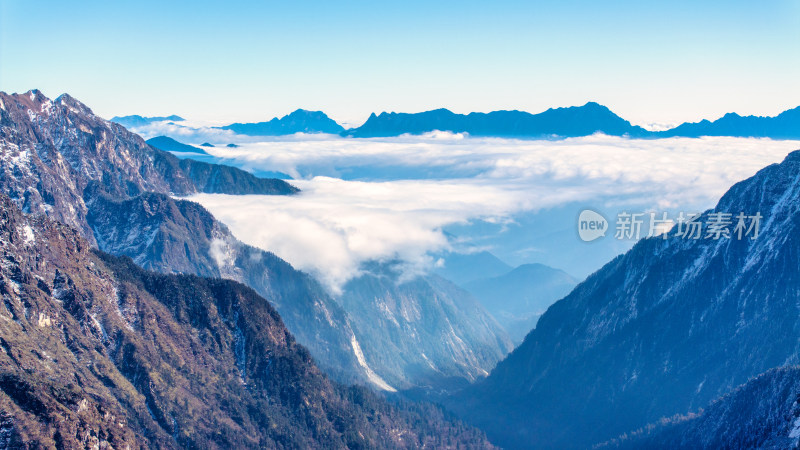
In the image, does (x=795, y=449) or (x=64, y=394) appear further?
(x=795, y=449)

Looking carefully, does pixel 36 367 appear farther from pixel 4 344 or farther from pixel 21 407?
pixel 21 407

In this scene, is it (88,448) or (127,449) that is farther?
(127,449)

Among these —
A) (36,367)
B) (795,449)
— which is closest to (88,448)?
(36,367)

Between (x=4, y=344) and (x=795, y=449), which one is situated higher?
Answer: (x=4, y=344)

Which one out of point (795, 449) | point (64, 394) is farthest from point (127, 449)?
point (795, 449)

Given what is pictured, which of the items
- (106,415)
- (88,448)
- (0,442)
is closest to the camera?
(0,442)

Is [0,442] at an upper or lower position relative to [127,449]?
upper

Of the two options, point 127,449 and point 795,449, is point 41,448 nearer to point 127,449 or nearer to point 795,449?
point 127,449

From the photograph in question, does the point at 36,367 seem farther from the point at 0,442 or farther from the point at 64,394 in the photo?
the point at 0,442

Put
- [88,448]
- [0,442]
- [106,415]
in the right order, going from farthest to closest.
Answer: [106,415] < [88,448] < [0,442]
